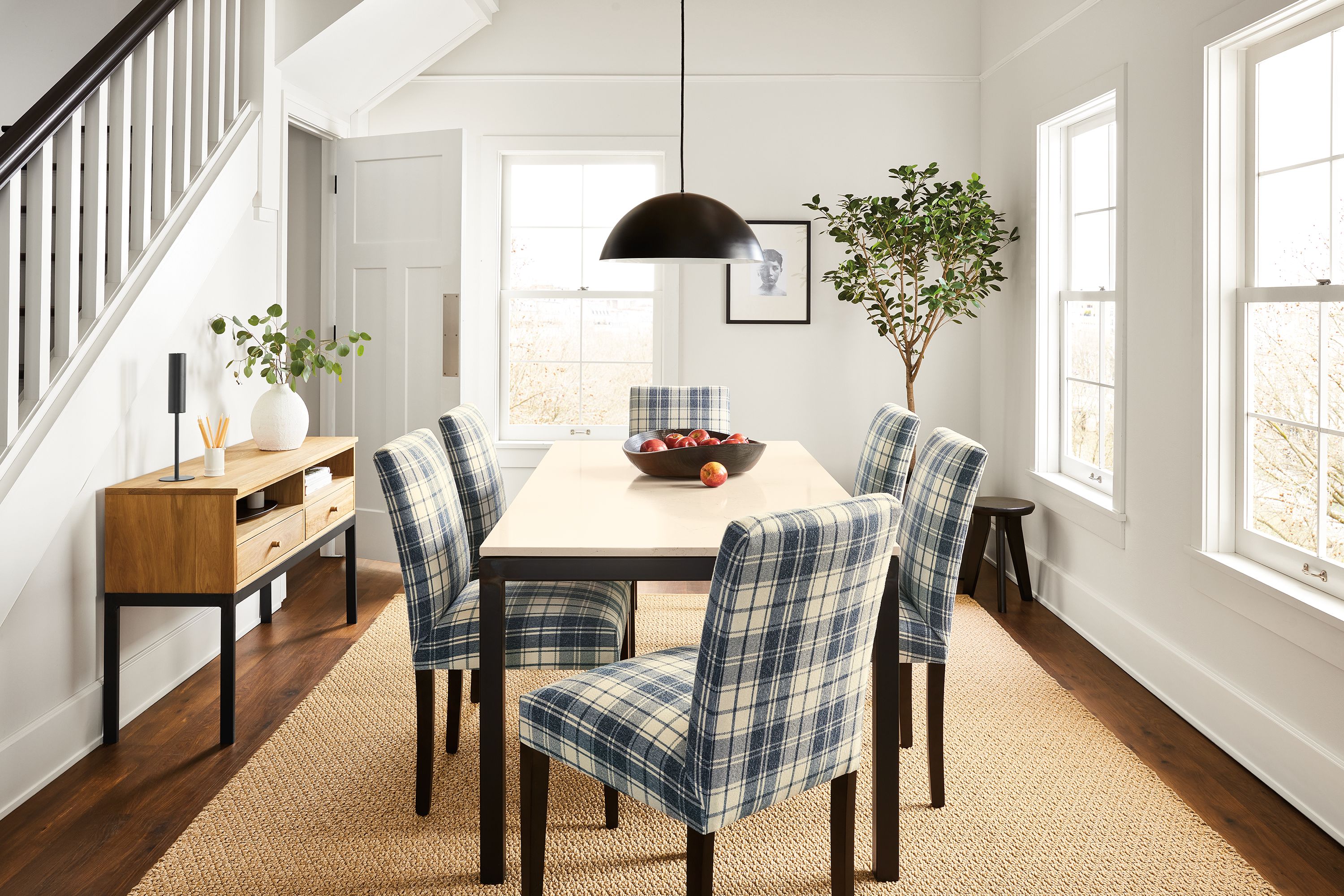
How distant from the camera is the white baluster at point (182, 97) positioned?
121 inches

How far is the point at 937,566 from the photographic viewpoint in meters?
2.32

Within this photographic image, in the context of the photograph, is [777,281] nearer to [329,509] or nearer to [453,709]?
[329,509]

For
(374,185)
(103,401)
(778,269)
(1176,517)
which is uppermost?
(374,185)

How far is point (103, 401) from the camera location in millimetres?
2697

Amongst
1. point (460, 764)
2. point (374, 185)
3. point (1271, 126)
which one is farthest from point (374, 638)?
point (1271, 126)

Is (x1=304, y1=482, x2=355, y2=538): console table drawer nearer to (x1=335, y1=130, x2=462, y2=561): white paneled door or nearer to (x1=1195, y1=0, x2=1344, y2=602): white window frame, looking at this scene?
(x1=335, y1=130, x2=462, y2=561): white paneled door

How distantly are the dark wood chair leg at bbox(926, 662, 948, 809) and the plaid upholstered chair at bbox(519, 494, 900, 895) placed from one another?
2.03ft

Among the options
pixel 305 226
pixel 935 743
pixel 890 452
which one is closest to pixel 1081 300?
pixel 890 452

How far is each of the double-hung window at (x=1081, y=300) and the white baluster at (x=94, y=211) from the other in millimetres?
3421

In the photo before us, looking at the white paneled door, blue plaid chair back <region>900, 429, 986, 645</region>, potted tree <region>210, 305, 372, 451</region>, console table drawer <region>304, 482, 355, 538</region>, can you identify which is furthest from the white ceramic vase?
blue plaid chair back <region>900, 429, 986, 645</region>

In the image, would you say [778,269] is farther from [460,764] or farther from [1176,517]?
[460,764]

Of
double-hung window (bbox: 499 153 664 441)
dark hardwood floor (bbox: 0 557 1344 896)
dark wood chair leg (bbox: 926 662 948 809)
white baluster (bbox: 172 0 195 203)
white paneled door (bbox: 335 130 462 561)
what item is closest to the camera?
dark hardwood floor (bbox: 0 557 1344 896)

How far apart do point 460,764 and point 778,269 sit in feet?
10.7

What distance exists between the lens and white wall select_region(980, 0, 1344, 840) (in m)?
2.48
